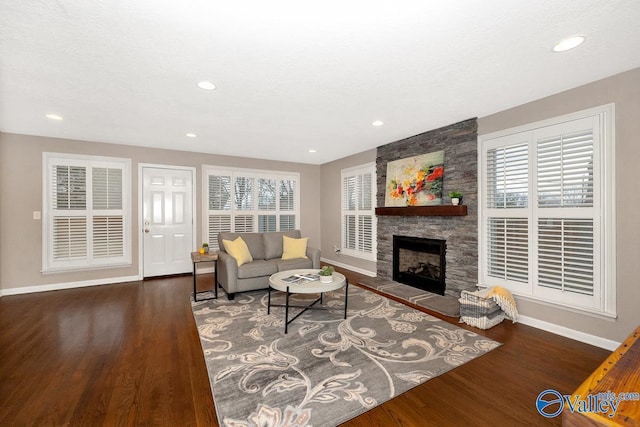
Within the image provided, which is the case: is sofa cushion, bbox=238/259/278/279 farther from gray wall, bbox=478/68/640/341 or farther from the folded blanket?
gray wall, bbox=478/68/640/341

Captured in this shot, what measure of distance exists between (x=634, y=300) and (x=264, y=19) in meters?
3.81

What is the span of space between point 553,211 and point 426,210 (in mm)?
1482

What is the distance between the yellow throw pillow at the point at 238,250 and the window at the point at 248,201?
1483 mm

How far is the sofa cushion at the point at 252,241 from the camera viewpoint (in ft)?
15.0

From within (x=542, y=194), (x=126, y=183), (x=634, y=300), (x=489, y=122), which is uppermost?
(x=489, y=122)

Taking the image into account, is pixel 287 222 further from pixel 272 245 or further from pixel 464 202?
pixel 464 202

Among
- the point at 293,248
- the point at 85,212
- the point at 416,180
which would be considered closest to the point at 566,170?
the point at 416,180

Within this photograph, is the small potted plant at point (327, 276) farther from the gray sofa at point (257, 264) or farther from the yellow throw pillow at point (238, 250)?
the yellow throw pillow at point (238, 250)

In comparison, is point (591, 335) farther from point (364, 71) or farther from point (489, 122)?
point (364, 71)

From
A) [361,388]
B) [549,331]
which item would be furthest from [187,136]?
[549,331]

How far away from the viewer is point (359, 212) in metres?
Result: 5.61

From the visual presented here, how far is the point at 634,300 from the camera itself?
2.38 meters

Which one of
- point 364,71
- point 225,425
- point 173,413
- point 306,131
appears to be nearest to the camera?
point 225,425

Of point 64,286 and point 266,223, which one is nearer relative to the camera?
point 64,286
